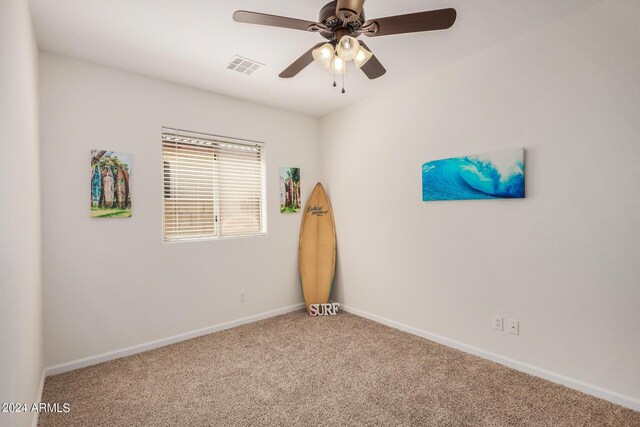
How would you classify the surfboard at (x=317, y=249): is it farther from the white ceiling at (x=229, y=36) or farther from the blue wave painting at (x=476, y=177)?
the white ceiling at (x=229, y=36)

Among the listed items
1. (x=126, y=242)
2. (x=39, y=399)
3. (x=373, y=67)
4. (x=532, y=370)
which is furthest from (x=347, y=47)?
(x=39, y=399)

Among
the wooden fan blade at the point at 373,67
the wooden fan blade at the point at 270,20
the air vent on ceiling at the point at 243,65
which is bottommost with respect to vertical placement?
the wooden fan blade at the point at 373,67

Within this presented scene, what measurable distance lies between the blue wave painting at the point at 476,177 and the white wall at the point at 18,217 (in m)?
2.82

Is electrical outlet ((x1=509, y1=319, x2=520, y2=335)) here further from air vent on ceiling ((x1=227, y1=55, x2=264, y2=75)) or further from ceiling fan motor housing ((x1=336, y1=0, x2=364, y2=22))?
air vent on ceiling ((x1=227, y1=55, x2=264, y2=75))

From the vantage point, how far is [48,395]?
2.13 meters

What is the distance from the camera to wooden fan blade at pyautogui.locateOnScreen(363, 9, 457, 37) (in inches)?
62.8

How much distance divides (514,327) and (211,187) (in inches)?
120

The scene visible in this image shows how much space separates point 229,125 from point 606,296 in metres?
3.46

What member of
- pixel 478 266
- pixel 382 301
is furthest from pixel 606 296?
pixel 382 301

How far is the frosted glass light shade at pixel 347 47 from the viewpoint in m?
1.62

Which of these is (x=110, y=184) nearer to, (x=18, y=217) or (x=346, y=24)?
(x=18, y=217)

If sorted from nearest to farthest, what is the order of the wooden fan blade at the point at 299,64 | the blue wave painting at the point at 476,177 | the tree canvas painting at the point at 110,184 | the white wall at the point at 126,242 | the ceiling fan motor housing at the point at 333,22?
the ceiling fan motor housing at the point at 333,22, the wooden fan blade at the point at 299,64, the blue wave painting at the point at 476,177, the white wall at the point at 126,242, the tree canvas painting at the point at 110,184

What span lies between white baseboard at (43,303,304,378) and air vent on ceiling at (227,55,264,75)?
8.23ft

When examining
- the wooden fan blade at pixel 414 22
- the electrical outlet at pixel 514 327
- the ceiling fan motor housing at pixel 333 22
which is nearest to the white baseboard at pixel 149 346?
the electrical outlet at pixel 514 327
